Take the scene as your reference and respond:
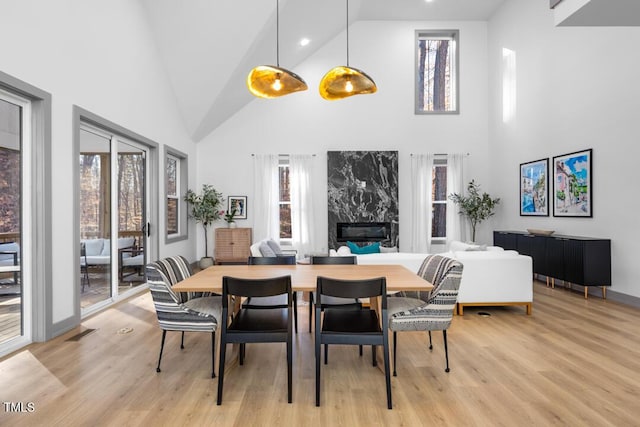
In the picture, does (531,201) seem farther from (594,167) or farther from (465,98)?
(465,98)

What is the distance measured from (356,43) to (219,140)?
357 cm

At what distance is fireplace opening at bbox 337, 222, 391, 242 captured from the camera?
754 cm

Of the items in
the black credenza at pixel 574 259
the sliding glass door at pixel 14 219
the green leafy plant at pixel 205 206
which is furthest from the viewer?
the green leafy plant at pixel 205 206

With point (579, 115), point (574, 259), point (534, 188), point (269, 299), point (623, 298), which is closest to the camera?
point (269, 299)

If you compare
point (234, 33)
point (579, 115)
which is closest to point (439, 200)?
point (579, 115)

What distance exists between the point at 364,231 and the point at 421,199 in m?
1.39

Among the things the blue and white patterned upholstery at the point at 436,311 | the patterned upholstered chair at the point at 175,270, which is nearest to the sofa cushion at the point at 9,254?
the patterned upholstered chair at the point at 175,270

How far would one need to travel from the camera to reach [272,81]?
116 inches

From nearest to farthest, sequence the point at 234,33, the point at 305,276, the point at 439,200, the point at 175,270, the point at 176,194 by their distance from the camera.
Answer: the point at 305,276, the point at 175,270, the point at 234,33, the point at 176,194, the point at 439,200

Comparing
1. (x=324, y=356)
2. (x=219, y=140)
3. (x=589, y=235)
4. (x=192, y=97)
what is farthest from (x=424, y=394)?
(x=219, y=140)

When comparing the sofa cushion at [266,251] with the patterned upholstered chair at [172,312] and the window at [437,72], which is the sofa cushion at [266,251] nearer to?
the patterned upholstered chair at [172,312]

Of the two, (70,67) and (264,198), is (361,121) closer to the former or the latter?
(264,198)

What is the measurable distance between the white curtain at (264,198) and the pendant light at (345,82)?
446 centimetres

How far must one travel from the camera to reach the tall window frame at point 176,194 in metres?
6.33
